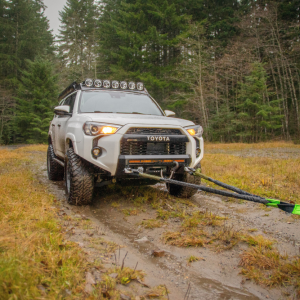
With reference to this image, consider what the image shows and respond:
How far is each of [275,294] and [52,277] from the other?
1.74 m

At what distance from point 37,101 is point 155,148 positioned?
84.4 ft

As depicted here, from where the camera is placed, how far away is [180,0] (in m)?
24.7

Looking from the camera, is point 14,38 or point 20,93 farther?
point 14,38

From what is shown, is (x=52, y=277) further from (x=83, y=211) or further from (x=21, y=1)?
(x=21, y=1)

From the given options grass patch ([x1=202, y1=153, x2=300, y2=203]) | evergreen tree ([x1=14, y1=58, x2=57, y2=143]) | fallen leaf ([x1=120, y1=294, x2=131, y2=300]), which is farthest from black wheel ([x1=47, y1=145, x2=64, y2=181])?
evergreen tree ([x1=14, y1=58, x2=57, y2=143])

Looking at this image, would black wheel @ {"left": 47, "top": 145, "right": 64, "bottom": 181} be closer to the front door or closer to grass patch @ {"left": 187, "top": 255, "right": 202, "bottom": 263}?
the front door

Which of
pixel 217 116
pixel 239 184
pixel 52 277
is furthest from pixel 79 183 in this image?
pixel 217 116

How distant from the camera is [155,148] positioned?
3953 millimetres

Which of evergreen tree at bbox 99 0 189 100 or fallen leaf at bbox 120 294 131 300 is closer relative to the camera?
fallen leaf at bbox 120 294 131 300

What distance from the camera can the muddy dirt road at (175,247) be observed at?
7.11 feet

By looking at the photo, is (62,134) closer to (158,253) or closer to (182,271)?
(158,253)

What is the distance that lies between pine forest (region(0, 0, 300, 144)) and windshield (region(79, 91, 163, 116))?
16.5m

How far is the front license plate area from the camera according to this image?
3914mm

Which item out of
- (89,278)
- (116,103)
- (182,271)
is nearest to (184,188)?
(116,103)
